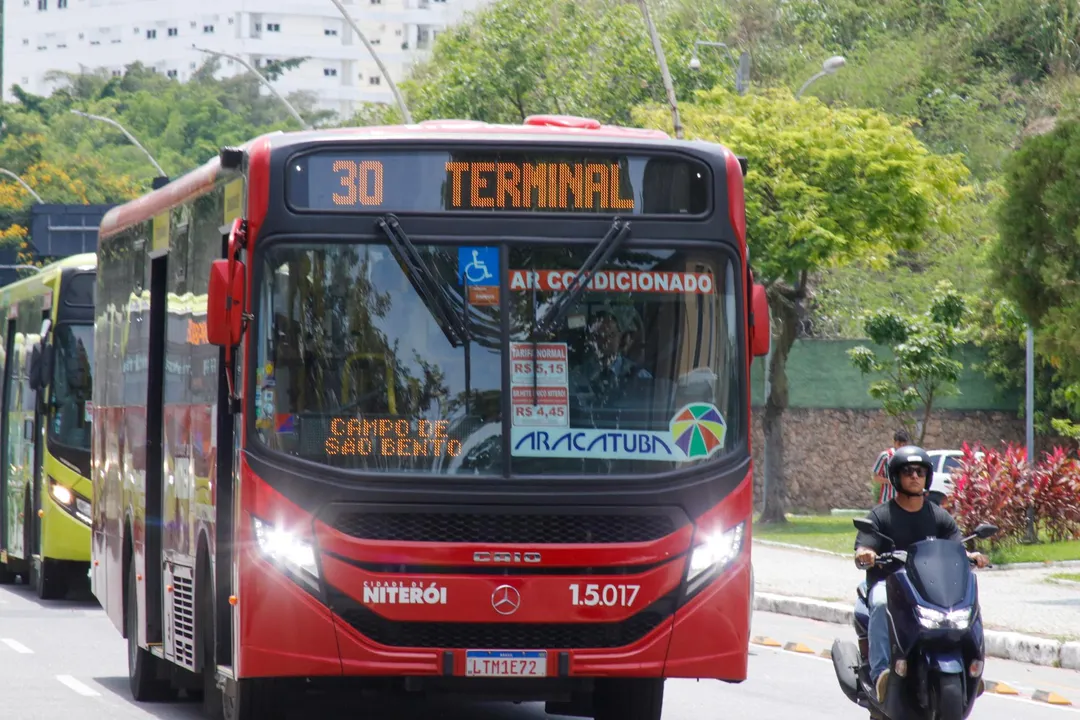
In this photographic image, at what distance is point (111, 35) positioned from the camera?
164125 mm

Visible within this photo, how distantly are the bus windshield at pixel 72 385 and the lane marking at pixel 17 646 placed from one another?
433 centimetres

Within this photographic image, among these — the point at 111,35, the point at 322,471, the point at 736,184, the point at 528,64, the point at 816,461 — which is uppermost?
the point at 111,35

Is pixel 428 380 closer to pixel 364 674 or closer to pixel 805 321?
pixel 364 674

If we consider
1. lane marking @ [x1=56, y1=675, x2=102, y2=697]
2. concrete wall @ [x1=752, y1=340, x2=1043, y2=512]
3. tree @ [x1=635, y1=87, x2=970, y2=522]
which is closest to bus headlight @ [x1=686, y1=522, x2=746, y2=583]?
lane marking @ [x1=56, y1=675, x2=102, y2=697]

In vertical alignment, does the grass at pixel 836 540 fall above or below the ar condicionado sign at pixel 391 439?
below

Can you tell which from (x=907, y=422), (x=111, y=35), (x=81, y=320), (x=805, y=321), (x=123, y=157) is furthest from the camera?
(x=111, y=35)

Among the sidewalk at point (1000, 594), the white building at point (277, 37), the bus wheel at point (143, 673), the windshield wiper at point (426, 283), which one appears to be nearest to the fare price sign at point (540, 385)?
the windshield wiper at point (426, 283)

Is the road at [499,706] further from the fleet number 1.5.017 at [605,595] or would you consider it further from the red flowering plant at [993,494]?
the red flowering plant at [993,494]

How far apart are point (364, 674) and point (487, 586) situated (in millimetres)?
667

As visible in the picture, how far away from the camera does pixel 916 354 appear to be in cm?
3747

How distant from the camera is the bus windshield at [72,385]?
20.6 meters

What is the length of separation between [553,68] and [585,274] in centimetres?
4283

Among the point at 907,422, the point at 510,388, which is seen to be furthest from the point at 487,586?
the point at 907,422

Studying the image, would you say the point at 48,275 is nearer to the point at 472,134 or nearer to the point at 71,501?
the point at 71,501
